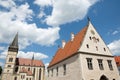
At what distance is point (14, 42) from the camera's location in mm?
76500

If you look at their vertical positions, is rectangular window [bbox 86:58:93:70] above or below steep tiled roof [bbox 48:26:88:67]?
below

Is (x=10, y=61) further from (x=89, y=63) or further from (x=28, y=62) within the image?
(x=89, y=63)

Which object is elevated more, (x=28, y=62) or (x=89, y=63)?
(x=28, y=62)

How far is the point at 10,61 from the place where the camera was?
70562 mm

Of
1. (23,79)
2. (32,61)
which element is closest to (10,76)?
(23,79)

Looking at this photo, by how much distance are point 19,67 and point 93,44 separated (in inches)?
2656

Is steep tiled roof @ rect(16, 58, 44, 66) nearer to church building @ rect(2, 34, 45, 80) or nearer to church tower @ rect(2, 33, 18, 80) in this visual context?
church building @ rect(2, 34, 45, 80)

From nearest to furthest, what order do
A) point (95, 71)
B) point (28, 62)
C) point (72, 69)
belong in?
point (95, 71)
point (72, 69)
point (28, 62)

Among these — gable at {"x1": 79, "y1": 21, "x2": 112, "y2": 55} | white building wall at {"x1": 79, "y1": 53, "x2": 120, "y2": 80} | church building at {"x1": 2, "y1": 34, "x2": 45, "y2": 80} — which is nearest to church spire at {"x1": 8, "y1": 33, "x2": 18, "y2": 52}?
church building at {"x1": 2, "y1": 34, "x2": 45, "y2": 80}

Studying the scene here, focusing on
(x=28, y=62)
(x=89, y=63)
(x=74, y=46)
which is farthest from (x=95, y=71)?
(x=28, y=62)

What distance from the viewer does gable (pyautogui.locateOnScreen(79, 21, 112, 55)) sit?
20125mm

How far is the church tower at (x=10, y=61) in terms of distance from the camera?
66287 mm

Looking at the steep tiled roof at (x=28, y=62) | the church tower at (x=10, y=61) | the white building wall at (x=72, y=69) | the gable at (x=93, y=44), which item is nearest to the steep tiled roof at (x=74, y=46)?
the gable at (x=93, y=44)

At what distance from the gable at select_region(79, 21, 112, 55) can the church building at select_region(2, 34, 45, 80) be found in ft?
188
